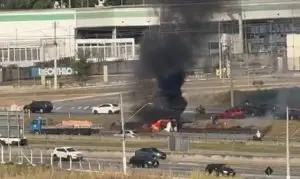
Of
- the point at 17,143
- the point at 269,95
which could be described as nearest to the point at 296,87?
the point at 269,95

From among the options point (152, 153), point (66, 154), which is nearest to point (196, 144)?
point (152, 153)

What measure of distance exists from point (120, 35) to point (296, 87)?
6521 cm

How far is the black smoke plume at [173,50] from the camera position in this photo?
7500 centimetres

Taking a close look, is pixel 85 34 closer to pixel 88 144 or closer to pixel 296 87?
pixel 296 87

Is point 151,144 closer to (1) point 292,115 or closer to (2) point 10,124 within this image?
(2) point 10,124

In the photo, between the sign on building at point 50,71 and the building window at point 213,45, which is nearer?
the building window at point 213,45

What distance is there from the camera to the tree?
380 ft

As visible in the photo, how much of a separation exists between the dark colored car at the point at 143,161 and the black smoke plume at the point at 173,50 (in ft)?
80.0

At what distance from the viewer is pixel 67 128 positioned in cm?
6781

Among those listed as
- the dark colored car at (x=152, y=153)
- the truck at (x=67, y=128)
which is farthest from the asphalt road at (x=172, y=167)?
the truck at (x=67, y=128)

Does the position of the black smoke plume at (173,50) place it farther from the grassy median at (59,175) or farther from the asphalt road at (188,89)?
the grassy median at (59,175)

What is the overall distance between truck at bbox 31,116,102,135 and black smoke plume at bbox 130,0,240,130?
23.2 ft

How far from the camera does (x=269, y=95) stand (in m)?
88.4

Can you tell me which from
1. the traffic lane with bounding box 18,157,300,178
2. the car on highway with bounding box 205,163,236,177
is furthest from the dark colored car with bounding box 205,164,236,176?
the traffic lane with bounding box 18,157,300,178
